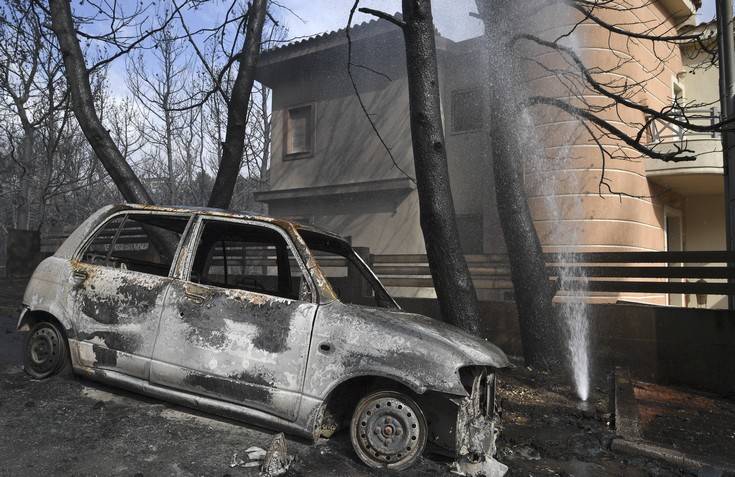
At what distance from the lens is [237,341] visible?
12.6 feet

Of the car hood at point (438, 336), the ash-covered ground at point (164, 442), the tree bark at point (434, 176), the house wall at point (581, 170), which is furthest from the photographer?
the house wall at point (581, 170)

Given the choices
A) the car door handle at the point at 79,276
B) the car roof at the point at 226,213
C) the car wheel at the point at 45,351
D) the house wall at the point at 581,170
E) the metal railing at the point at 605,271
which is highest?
the house wall at the point at 581,170

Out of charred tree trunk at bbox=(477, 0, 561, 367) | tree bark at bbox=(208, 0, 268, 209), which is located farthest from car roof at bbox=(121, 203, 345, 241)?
charred tree trunk at bbox=(477, 0, 561, 367)

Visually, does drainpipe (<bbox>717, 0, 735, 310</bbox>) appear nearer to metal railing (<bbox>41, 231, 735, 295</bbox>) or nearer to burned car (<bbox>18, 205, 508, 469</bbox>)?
metal railing (<bbox>41, 231, 735, 295</bbox>)

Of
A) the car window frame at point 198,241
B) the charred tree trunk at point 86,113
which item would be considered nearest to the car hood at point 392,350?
the car window frame at point 198,241

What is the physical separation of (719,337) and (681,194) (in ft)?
26.6

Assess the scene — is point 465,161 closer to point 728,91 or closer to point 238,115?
point 728,91

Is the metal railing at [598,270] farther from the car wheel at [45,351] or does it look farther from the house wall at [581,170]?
the house wall at [581,170]

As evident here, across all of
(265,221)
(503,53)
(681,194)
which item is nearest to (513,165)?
(503,53)

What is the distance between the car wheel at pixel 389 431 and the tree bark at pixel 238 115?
551cm

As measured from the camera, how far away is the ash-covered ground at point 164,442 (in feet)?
10.9

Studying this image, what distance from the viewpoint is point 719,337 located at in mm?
6758

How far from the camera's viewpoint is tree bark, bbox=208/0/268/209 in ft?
27.3

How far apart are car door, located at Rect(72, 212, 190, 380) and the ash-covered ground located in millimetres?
346
